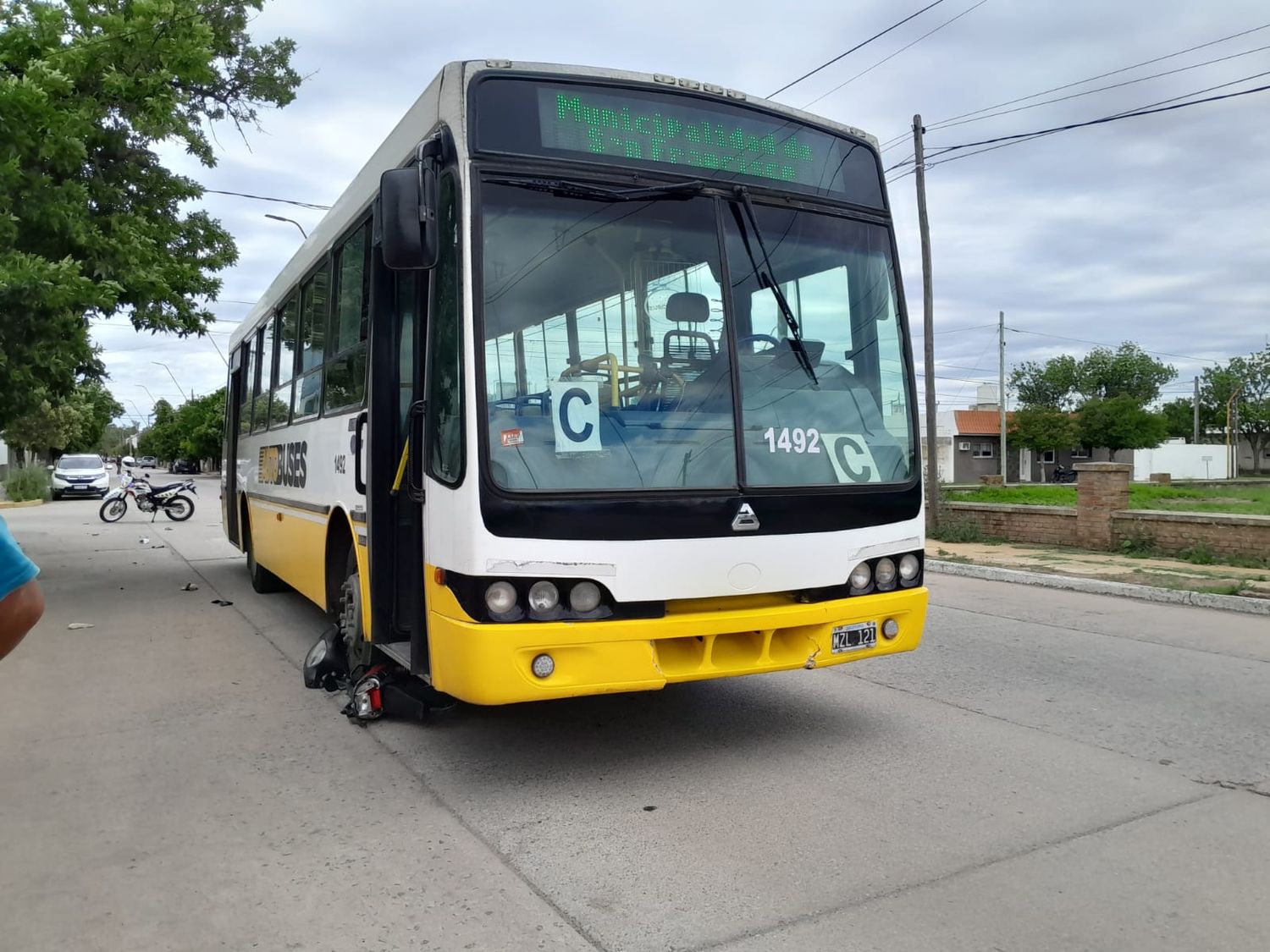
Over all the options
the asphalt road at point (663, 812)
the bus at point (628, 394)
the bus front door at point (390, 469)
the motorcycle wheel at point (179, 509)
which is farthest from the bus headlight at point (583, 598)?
the motorcycle wheel at point (179, 509)

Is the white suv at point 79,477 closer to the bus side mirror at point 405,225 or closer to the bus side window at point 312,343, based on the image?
the bus side window at point 312,343

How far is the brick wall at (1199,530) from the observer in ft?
44.0

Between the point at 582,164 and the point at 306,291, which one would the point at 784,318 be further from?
the point at 306,291

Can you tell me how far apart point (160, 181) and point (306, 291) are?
6380 millimetres

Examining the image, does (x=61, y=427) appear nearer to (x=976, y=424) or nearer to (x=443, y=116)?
(x=976, y=424)

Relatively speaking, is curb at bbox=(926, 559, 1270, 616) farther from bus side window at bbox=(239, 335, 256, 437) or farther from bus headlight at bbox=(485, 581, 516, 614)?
bus side window at bbox=(239, 335, 256, 437)

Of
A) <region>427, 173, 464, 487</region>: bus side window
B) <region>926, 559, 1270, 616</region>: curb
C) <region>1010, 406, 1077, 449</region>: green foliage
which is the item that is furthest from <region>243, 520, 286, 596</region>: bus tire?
<region>1010, 406, 1077, 449</region>: green foliage

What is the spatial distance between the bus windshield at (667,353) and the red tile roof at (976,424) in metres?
70.4

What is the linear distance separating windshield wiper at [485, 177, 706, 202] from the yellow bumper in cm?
186

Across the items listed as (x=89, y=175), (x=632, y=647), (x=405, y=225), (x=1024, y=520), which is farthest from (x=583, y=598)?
(x=1024, y=520)

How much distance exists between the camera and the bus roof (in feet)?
15.4

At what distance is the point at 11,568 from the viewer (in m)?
1.84

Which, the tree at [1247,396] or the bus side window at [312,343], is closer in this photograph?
the bus side window at [312,343]

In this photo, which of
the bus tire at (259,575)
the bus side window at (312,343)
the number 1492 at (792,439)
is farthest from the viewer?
the bus tire at (259,575)
